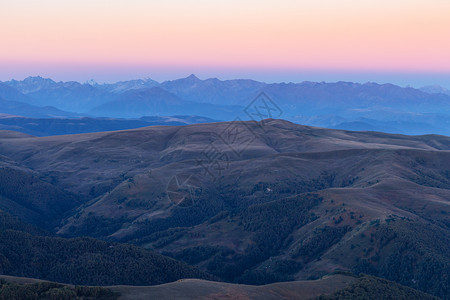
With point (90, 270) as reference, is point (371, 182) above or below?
above

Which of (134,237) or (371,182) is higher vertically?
(371,182)

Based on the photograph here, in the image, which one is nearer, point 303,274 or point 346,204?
point 303,274

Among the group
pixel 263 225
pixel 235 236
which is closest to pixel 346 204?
pixel 263 225

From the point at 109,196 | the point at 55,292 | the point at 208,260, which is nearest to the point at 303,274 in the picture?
the point at 208,260

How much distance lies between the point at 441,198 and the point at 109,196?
149 meters

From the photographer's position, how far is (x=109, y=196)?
646 feet

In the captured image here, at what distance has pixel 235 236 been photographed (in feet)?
451

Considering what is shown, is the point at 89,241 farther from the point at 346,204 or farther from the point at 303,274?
the point at 346,204

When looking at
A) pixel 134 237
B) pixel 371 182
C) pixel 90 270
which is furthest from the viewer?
pixel 371 182

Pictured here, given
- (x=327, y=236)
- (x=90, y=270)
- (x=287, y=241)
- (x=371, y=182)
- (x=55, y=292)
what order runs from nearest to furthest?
(x=55, y=292) → (x=90, y=270) → (x=327, y=236) → (x=287, y=241) → (x=371, y=182)

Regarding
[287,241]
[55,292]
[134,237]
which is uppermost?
[55,292]

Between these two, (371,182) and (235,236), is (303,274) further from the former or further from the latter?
(371,182)

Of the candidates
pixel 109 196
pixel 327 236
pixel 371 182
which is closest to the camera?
pixel 327 236

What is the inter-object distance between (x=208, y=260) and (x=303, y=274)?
106ft
